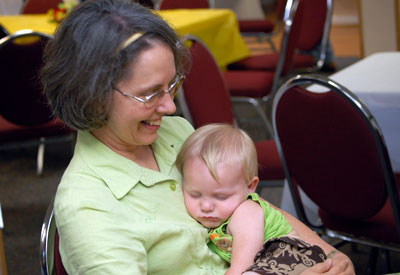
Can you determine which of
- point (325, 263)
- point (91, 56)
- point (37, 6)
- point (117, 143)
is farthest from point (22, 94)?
point (37, 6)

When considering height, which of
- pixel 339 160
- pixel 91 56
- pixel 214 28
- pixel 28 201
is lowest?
pixel 28 201

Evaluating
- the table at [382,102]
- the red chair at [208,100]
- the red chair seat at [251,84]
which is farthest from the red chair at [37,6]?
the table at [382,102]

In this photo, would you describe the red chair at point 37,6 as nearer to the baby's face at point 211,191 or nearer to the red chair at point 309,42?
the red chair at point 309,42

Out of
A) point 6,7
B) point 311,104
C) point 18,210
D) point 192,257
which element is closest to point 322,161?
point 311,104

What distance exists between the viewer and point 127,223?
4.07 feet

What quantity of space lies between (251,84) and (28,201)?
5.03ft

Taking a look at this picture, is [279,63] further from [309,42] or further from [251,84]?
[309,42]

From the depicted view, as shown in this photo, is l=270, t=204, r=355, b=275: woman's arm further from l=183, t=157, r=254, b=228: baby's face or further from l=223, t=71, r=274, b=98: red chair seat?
l=223, t=71, r=274, b=98: red chair seat

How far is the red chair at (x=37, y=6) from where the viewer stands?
19.0 feet

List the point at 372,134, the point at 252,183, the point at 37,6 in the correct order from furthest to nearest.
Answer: the point at 37,6 → the point at 372,134 → the point at 252,183

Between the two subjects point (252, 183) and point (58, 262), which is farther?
point (252, 183)

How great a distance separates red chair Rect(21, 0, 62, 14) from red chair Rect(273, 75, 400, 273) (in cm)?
426

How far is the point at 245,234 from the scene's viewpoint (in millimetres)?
1395

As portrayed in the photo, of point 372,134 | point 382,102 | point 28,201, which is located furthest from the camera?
point 28,201
